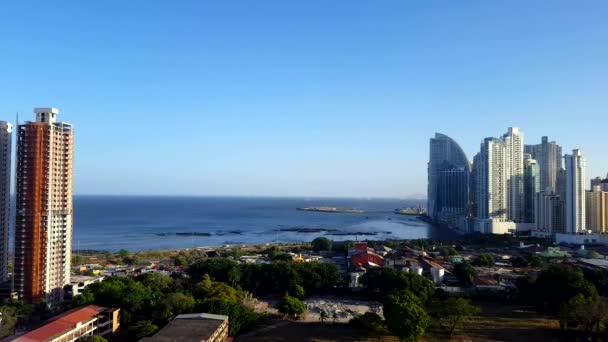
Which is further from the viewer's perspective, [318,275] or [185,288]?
[318,275]

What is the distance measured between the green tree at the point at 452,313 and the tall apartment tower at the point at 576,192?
3917cm

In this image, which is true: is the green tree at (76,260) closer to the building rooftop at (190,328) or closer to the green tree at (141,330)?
the green tree at (141,330)

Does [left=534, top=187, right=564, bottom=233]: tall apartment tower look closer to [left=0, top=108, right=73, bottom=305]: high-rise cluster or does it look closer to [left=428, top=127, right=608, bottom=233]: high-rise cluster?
[left=428, top=127, right=608, bottom=233]: high-rise cluster

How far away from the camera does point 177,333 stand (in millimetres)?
14961

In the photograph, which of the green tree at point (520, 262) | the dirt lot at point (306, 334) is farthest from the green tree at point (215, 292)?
the green tree at point (520, 262)

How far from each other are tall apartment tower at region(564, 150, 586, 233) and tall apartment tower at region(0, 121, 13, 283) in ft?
166

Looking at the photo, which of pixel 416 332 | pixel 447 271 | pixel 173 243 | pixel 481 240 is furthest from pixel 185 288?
pixel 481 240

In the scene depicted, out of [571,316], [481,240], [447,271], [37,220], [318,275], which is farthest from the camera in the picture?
[481,240]

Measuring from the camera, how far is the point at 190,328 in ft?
50.7

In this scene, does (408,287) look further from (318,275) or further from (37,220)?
(37,220)

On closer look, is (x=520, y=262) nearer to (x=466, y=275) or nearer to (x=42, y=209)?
(x=466, y=275)

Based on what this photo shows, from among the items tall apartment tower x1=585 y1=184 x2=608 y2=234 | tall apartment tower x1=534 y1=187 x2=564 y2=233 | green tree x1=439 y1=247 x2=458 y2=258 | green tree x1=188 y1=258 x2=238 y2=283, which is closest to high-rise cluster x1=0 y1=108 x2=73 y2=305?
green tree x1=188 y1=258 x2=238 y2=283

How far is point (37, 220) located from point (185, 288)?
297 inches

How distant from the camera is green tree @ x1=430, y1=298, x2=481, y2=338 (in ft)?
57.3
